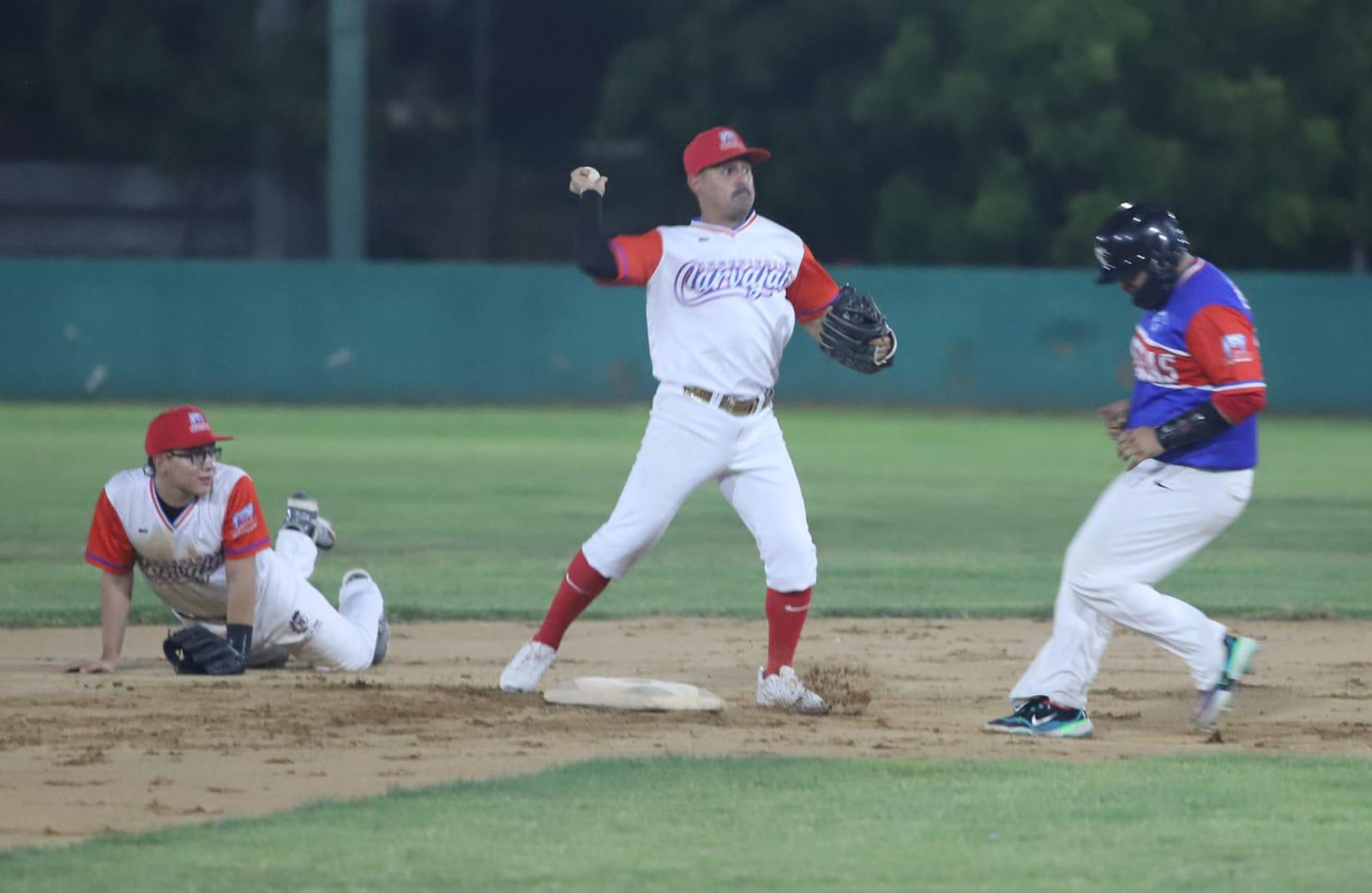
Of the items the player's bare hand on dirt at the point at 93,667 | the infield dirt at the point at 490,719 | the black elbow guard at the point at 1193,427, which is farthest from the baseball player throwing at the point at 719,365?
the player's bare hand on dirt at the point at 93,667

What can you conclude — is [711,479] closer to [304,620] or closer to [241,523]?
[241,523]

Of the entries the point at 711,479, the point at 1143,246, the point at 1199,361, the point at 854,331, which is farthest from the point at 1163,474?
the point at 711,479

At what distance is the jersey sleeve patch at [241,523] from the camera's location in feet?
24.8

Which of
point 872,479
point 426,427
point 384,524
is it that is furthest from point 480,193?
point 384,524

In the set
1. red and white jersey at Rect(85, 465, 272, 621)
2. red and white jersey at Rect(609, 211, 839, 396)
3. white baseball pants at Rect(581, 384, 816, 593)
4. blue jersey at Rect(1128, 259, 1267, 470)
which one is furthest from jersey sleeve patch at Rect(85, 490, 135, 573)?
blue jersey at Rect(1128, 259, 1267, 470)

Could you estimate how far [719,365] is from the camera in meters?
6.89

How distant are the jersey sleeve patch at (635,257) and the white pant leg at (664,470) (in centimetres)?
43

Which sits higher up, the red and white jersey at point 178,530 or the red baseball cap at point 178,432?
the red baseball cap at point 178,432

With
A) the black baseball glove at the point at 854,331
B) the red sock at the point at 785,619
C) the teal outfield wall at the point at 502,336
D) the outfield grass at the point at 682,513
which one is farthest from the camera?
the teal outfield wall at the point at 502,336

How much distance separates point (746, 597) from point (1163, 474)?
4.55m

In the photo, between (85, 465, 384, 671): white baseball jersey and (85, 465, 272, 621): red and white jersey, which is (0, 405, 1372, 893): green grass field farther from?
(85, 465, 272, 621): red and white jersey

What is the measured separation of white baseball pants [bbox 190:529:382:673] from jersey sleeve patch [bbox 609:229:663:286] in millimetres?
2055

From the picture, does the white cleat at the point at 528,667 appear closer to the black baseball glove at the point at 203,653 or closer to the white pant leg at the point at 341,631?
the white pant leg at the point at 341,631

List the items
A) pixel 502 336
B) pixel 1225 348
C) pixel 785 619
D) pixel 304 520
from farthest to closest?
1. pixel 502 336
2. pixel 304 520
3. pixel 785 619
4. pixel 1225 348
